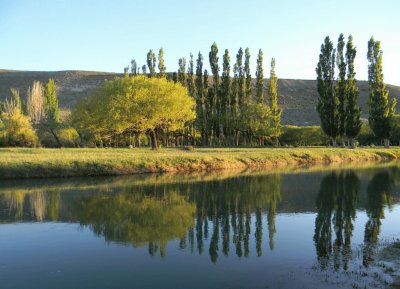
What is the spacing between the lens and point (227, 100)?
73.9 m

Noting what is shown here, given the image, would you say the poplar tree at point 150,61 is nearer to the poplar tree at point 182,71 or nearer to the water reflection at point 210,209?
the poplar tree at point 182,71

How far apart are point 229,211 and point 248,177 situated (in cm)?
1446

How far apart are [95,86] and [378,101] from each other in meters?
108

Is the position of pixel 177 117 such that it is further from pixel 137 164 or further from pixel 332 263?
pixel 332 263

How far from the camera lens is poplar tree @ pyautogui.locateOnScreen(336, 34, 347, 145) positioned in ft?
214

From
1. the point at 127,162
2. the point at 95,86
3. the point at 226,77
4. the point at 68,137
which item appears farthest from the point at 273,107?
the point at 95,86

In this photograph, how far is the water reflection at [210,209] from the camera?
15.1 m

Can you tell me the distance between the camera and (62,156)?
39.0 meters

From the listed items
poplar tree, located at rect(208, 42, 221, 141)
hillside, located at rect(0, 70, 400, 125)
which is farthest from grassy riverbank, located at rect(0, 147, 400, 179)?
hillside, located at rect(0, 70, 400, 125)

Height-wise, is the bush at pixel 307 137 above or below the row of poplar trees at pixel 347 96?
below

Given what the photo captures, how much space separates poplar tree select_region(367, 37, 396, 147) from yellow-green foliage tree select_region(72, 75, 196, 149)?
102 feet

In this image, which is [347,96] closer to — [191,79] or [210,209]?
[191,79]

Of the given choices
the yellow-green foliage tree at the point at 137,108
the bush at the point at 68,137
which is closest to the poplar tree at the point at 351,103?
the yellow-green foliage tree at the point at 137,108

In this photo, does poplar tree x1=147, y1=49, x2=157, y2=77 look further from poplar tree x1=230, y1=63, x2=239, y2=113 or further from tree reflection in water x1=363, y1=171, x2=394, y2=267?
tree reflection in water x1=363, y1=171, x2=394, y2=267
